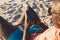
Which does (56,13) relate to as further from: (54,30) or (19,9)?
(19,9)

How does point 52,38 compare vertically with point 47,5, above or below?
below

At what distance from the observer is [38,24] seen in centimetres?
129

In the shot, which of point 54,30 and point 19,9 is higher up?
point 19,9

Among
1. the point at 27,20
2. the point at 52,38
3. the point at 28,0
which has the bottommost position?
the point at 52,38

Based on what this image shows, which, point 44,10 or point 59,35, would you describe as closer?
point 59,35

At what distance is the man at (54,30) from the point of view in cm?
122

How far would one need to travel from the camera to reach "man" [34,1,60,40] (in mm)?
1221

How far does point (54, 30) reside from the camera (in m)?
1.26

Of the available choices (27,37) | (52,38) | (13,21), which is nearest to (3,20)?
(13,21)

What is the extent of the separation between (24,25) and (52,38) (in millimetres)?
186

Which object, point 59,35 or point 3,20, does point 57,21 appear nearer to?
point 59,35

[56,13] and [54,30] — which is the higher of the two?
[56,13]

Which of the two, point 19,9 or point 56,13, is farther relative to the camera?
point 19,9

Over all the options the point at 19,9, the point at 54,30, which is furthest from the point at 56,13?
the point at 19,9
